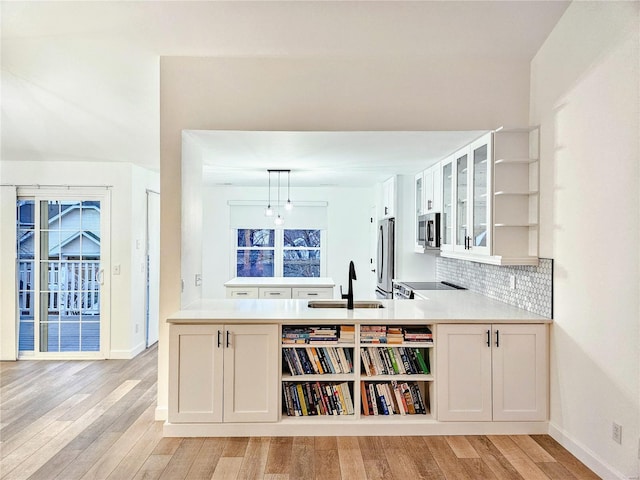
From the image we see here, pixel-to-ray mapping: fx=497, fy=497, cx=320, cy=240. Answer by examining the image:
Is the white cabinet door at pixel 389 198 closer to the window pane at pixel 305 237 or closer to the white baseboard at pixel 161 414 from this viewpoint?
the window pane at pixel 305 237

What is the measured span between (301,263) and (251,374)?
485cm

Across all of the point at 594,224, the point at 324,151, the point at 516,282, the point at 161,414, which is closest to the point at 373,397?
the point at 516,282

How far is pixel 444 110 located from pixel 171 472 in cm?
297

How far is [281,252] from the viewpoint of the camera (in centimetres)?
809

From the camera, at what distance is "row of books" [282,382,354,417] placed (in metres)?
3.37

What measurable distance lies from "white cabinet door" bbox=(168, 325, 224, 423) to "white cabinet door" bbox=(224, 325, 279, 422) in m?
0.06

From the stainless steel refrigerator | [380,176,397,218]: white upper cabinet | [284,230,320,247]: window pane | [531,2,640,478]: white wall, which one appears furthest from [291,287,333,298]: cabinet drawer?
[531,2,640,478]: white wall

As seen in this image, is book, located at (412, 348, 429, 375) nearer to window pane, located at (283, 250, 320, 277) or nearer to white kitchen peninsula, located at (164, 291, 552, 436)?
white kitchen peninsula, located at (164, 291, 552, 436)

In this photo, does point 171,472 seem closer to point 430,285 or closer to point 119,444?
point 119,444

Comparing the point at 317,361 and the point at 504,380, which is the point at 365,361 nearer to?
the point at 317,361

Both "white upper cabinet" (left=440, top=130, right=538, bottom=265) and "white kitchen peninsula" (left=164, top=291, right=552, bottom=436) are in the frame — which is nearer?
"white kitchen peninsula" (left=164, top=291, right=552, bottom=436)

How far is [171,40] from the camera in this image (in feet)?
11.1

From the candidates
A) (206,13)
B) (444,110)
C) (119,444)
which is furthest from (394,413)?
(206,13)

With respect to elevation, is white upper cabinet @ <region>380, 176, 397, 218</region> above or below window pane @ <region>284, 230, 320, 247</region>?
above
